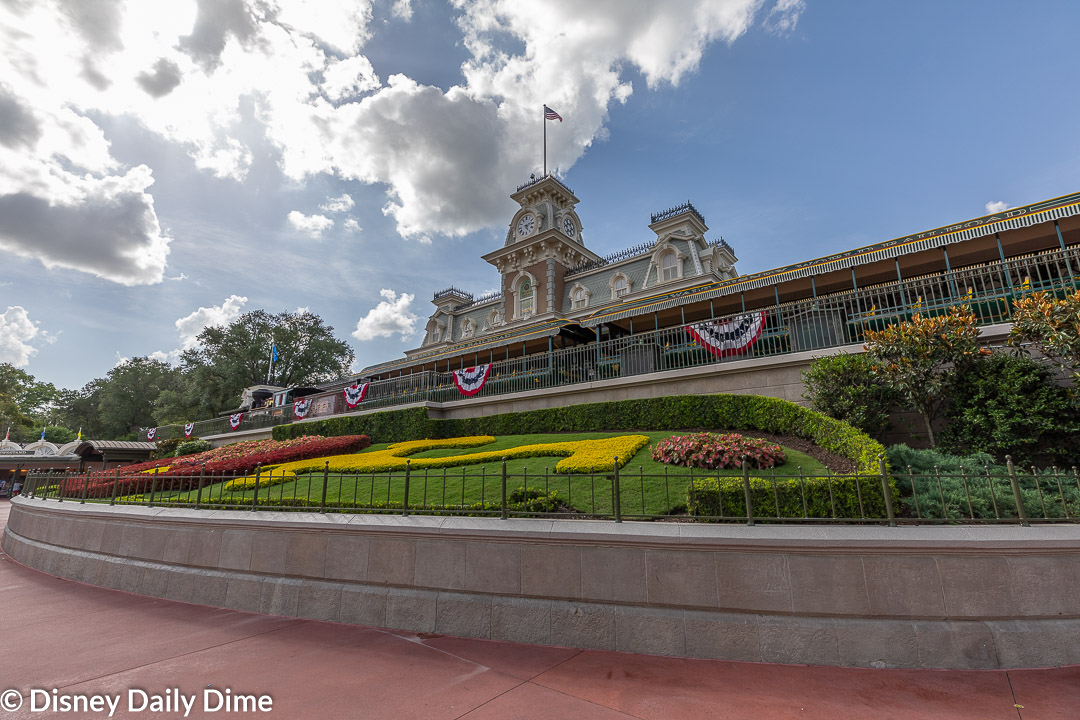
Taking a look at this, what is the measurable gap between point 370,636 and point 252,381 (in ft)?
160

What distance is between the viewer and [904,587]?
15.3 feet

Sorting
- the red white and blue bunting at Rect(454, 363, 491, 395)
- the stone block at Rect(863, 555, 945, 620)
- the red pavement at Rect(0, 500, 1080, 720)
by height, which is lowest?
the red pavement at Rect(0, 500, 1080, 720)

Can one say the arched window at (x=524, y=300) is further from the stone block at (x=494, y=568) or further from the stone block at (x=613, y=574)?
the stone block at (x=613, y=574)

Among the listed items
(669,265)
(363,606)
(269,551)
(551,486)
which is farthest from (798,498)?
(669,265)

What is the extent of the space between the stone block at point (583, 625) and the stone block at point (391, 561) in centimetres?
196

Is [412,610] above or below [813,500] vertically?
below

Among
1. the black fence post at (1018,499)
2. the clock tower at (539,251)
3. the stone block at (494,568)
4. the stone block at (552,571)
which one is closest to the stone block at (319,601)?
the stone block at (494,568)

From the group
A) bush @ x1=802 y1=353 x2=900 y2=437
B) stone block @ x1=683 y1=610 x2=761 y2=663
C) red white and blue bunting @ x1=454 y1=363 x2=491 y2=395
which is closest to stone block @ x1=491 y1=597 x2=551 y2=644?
stone block @ x1=683 y1=610 x2=761 y2=663

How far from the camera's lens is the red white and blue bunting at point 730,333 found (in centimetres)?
1258

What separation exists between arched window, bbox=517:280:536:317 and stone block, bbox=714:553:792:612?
29.9 meters

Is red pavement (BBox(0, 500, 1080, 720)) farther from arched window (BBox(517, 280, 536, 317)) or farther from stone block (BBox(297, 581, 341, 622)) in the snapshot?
arched window (BBox(517, 280, 536, 317))

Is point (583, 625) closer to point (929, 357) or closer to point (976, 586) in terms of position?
point (976, 586)

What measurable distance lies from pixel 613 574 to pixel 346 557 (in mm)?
3596

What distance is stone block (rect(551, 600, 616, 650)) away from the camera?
5.00 m
